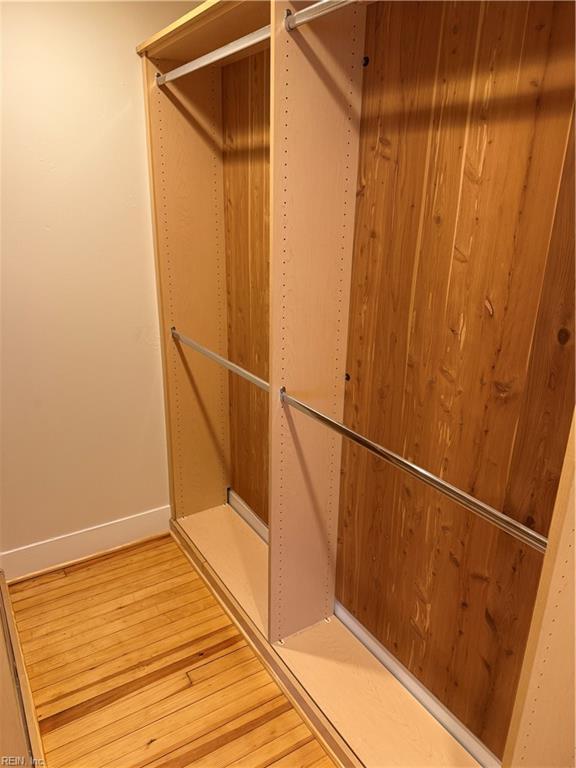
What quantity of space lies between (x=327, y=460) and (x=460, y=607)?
0.63 metres

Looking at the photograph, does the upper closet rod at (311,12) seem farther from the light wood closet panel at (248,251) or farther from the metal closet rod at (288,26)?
the light wood closet panel at (248,251)

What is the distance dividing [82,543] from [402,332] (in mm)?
1880

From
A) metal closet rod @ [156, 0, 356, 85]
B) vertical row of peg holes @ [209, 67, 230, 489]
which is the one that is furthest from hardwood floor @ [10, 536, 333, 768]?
metal closet rod @ [156, 0, 356, 85]

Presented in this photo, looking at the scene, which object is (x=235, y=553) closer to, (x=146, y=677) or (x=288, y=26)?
(x=146, y=677)

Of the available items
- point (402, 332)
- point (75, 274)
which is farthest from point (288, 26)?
point (75, 274)

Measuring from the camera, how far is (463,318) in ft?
4.46

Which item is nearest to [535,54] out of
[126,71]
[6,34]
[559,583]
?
[559,583]

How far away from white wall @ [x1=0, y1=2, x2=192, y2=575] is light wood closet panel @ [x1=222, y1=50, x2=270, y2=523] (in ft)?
1.20

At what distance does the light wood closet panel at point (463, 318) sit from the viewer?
3.73ft

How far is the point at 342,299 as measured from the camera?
67.6 inches

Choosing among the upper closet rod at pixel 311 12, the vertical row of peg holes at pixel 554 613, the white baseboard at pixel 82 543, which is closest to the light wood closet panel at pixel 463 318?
the upper closet rod at pixel 311 12

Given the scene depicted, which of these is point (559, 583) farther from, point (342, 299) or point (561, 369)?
point (342, 299)

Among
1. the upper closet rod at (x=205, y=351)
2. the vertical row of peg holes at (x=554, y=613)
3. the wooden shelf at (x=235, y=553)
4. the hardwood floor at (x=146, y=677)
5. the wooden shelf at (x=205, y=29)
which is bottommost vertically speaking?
the hardwood floor at (x=146, y=677)

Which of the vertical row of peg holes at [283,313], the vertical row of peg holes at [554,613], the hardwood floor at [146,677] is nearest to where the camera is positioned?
the vertical row of peg holes at [554,613]
